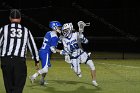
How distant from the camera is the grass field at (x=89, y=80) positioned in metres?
12.7

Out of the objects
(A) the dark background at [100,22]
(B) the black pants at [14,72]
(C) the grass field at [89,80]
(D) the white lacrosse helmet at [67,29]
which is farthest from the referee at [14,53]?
(A) the dark background at [100,22]

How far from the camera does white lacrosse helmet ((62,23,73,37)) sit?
43.6 ft

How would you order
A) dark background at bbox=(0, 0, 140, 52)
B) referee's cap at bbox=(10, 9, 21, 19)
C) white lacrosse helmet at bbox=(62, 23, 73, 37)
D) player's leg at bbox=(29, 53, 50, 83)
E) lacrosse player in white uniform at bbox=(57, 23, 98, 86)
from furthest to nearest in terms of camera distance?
dark background at bbox=(0, 0, 140, 52)
lacrosse player in white uniform at bbox=(57, 23, 98, 86)
white lacrosse helmet at bbox=(62, 23, 73, 37)
player's leg at bbox=(29, 53, 50, 83)
referee's cap at bbox=(10, 9, 21, 19)

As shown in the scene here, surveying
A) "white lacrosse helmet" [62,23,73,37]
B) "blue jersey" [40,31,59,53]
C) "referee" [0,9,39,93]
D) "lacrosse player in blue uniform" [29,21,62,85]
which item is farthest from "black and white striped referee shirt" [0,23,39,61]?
"white lacrosse helmet" [62,23,73,37]

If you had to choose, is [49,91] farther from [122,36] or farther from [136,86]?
[122,36]

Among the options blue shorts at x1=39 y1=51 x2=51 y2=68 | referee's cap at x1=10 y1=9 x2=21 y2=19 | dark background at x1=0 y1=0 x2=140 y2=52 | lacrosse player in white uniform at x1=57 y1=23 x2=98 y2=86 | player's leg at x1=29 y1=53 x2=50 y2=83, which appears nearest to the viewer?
referee's cap at x1=10 y1=9 x2=21 y2=19

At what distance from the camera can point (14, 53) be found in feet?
27.7

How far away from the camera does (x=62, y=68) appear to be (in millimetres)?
18891

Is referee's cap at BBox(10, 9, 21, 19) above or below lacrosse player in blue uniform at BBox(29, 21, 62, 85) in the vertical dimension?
above

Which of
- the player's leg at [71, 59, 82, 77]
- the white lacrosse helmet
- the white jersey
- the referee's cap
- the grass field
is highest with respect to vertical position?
the referee's cap

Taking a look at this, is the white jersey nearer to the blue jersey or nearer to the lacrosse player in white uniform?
the lacrosse player in white uniform

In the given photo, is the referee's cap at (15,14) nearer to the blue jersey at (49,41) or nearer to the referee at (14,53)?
the referee at (14,53)

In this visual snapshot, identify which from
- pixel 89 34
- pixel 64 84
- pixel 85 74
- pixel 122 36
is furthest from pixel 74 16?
pixel 64 84

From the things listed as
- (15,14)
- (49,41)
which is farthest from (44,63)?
(15,14)
